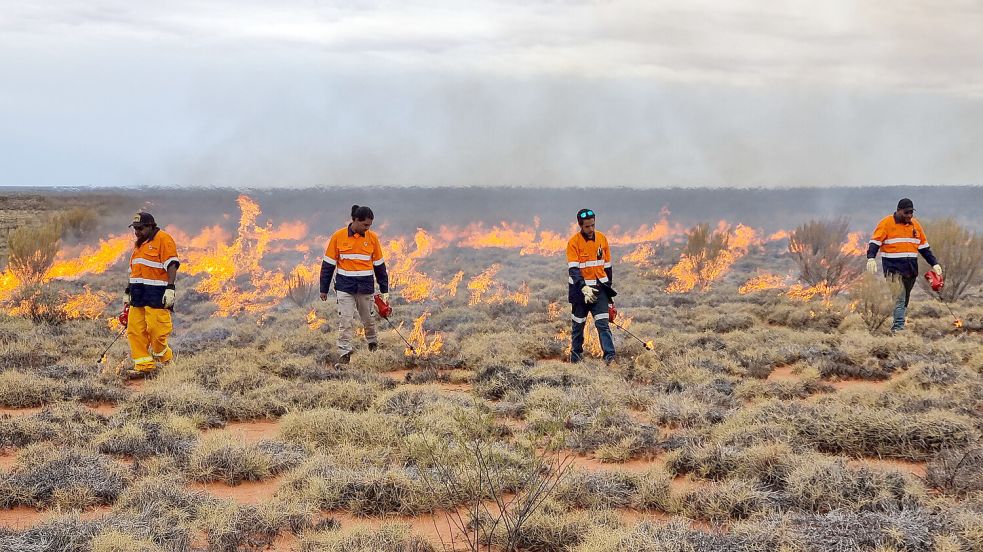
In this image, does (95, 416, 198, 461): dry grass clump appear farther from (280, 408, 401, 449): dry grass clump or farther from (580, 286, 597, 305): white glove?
(580, 286, 597, 305): white glove

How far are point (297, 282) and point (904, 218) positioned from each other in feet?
40.0

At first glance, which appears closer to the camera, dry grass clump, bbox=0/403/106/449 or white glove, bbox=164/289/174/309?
dry grass clump, bbox=0/403/106/449

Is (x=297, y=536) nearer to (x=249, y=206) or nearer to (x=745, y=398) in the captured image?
(x=745, y=398)

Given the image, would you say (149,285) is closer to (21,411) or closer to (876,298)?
(21,411)

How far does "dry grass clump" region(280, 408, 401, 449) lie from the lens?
19.8 ft

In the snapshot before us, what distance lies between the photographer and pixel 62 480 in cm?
485

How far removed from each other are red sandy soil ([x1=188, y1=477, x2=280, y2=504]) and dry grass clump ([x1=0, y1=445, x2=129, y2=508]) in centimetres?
57

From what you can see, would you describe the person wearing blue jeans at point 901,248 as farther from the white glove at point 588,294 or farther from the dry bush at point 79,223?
the dry bush at point 79,223

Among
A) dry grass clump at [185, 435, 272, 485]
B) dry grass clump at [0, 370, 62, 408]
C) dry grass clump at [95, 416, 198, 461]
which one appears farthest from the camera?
dry grass clump at [0, 370, 62, 408]

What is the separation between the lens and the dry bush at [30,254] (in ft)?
44.6

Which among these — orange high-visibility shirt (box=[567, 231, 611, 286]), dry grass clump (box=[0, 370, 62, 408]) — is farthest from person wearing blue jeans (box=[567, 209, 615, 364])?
dry grass clump (box=[0, 370, 62, 408])

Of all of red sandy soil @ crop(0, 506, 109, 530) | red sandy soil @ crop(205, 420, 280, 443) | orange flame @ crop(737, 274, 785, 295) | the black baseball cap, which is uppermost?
the black baseball cap

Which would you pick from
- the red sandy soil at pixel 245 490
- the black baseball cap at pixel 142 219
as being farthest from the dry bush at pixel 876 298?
the black baseball cap at pixel 142 219

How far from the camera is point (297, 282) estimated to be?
1589 centimetres
